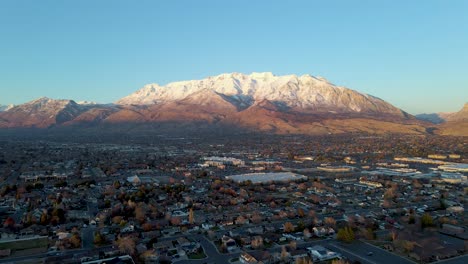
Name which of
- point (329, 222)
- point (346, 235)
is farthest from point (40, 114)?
point (346, 235)

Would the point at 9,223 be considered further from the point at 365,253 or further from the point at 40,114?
the point at 40,114

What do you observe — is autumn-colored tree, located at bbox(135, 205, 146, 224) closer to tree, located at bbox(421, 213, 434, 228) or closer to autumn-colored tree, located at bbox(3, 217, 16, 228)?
autumn-colored tree, located at bbox(3, 217, 16, 228)

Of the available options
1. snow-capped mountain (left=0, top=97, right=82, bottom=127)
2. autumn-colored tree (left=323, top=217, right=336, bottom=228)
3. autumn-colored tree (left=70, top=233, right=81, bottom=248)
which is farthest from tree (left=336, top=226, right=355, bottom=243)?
snow-capped mountain (left=0, top=97, right=82, bottom=127)

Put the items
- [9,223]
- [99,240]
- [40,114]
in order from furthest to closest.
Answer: [40,114] → [9,223] → [99,240]

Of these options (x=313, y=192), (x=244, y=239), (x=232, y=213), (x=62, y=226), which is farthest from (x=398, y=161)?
(x=62, y=226)

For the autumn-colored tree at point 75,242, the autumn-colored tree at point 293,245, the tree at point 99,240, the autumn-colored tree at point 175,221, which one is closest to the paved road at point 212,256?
the autumn-colored tree at point 293,245

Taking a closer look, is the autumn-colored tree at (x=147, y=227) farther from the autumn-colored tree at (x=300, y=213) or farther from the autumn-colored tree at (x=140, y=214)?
the autumn-colored tree at (x=300, y=213)

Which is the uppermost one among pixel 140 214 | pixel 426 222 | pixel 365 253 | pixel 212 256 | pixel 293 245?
pixel 426 222

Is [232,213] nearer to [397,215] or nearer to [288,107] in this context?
[397,215]
